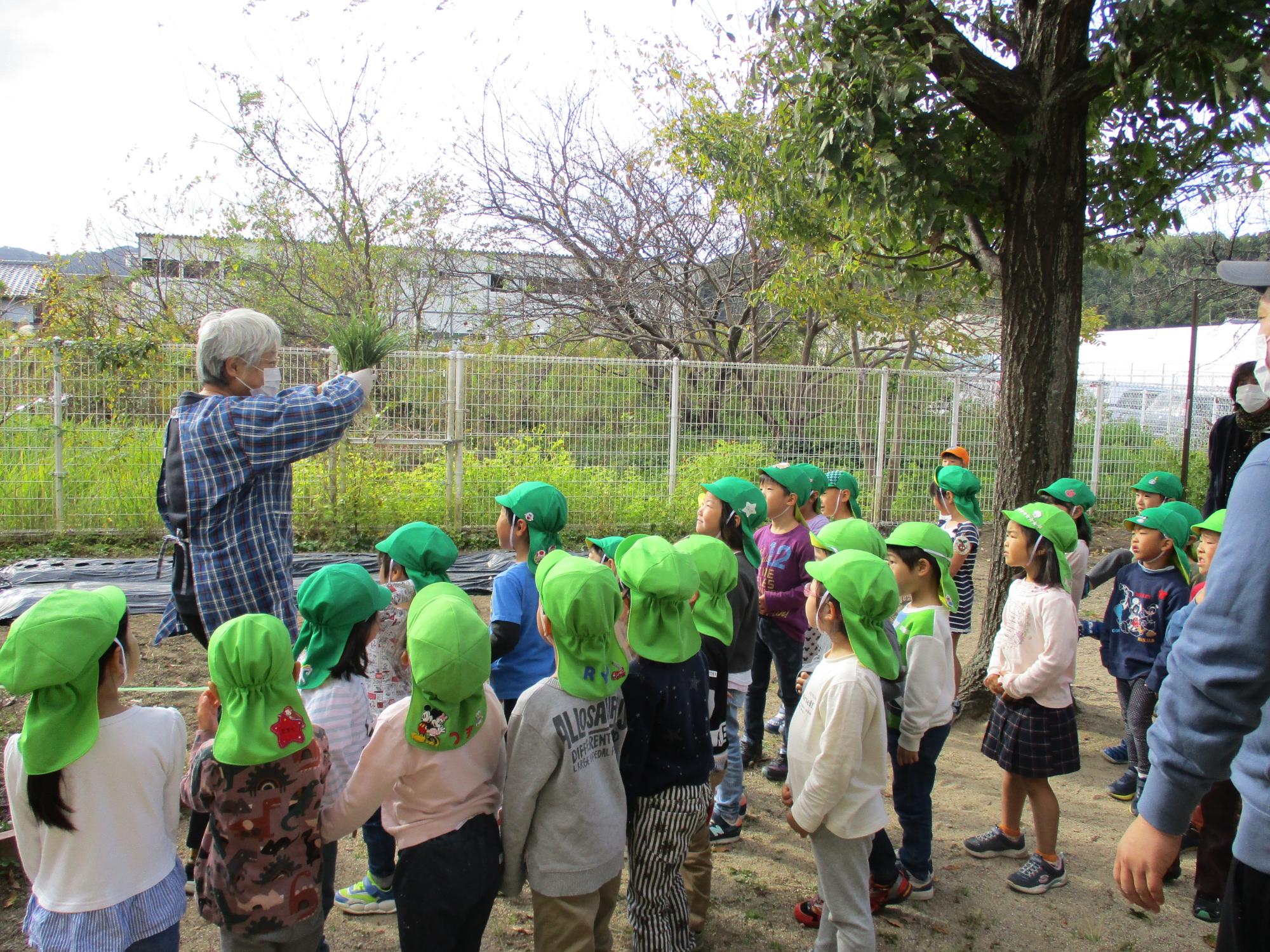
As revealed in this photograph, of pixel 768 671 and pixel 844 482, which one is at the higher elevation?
pixel 844 482

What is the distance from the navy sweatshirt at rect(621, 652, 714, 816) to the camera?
2.52 m

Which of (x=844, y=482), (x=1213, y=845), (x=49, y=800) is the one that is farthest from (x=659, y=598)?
(x=844, y=482)

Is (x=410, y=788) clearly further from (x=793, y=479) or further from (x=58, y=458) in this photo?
(x=58, y=458)

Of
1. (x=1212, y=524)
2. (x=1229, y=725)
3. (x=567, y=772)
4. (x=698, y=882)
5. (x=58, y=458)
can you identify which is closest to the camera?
(x=1229, y=725)

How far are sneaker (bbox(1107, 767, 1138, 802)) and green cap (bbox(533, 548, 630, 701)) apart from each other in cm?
320

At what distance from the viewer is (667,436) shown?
387 inches

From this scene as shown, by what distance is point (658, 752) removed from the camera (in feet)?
8.40

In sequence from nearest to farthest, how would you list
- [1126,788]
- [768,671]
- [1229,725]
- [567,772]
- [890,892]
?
1. [1229,725]
2. [567,772]
3. [890,892]
4. [1126,788]
5. [768,671]

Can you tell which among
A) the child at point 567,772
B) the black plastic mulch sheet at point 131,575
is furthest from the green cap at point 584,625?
the black plastic mulch sheet at point 131,575

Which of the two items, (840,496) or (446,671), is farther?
(840,496)

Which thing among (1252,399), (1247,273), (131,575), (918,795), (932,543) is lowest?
(131,575)

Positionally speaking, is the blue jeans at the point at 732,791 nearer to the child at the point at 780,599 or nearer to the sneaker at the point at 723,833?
the sneaker at the point at 723,833

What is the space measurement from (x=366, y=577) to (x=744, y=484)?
74.5 inches

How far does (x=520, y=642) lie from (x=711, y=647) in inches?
27.3
